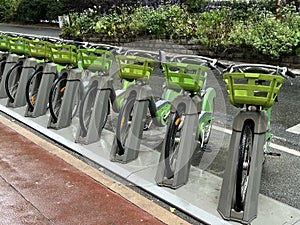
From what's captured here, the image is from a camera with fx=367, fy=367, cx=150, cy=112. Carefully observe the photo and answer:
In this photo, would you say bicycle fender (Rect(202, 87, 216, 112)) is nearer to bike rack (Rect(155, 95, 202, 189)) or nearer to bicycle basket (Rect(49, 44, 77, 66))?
bike rack (Rect(155, 95, 202, 189))

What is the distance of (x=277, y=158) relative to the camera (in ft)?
13.7

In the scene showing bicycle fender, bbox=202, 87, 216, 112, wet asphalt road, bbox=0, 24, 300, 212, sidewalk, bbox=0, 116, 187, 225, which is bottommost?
sidewalk, bbox=0, 116, 187, 225

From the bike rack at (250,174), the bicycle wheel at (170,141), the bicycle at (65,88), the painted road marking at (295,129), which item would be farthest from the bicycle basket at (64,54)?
A: the painted road marking at (295,129)

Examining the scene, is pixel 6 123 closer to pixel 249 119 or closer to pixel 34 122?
pixel 34 122

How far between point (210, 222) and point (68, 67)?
2992 mm

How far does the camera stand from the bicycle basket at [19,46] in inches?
227

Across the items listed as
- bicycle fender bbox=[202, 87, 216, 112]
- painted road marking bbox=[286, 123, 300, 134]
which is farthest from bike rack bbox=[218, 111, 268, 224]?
painted road marking bbox=[286, 123, 300, 134]

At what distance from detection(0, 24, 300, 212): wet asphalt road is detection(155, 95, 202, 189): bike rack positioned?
52 cm

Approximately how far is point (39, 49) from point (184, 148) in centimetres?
296

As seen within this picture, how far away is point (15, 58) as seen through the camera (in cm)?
625

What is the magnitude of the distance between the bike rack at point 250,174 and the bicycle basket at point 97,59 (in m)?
2.03

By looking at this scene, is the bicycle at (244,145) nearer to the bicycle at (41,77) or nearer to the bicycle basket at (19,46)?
the bicycle at (41,77)

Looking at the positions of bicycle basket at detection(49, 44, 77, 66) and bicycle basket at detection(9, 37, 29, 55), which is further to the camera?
bicycle basket at detection(9, 37, 29, 55)

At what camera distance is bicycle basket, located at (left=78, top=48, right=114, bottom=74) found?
446 centimetres
